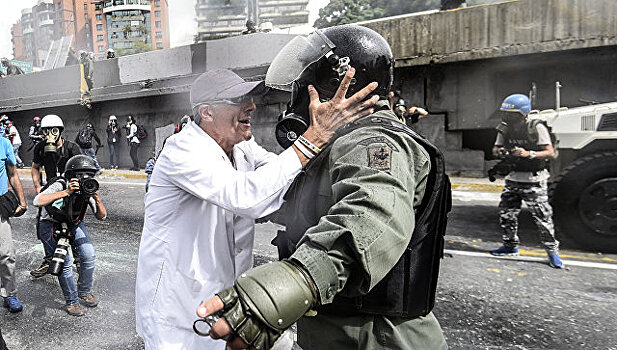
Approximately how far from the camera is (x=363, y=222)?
1101mm

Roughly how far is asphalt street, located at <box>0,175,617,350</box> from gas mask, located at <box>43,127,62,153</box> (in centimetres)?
131

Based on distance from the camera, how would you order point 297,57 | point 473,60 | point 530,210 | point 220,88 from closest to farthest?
point 297,57 → point 220,88 → point 530,210 → point 473,60

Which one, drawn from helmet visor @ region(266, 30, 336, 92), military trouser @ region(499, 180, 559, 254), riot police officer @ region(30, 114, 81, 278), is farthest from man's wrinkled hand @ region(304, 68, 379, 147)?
riot police officer @ region(30, 114, 81, 278)

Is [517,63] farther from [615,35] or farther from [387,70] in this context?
[387,70]

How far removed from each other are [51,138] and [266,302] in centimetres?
490

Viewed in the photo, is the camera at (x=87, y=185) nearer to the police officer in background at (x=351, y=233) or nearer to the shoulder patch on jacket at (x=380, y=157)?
the police officer in background at (x=351, y=233)

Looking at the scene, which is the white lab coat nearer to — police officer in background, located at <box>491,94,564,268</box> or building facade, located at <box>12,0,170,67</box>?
police officer in background, located at <box>491,94,564,268</box>

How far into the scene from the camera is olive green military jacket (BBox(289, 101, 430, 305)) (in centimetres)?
109

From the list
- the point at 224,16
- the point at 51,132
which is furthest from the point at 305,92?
the point at 224,16

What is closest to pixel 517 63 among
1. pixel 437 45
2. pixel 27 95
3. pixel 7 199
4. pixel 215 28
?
pixel 437 45

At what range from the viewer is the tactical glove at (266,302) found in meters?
1.01

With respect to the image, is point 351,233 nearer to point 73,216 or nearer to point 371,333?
point 371,333

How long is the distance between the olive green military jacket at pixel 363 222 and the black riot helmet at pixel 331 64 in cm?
33

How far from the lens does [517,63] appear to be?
1005cm
